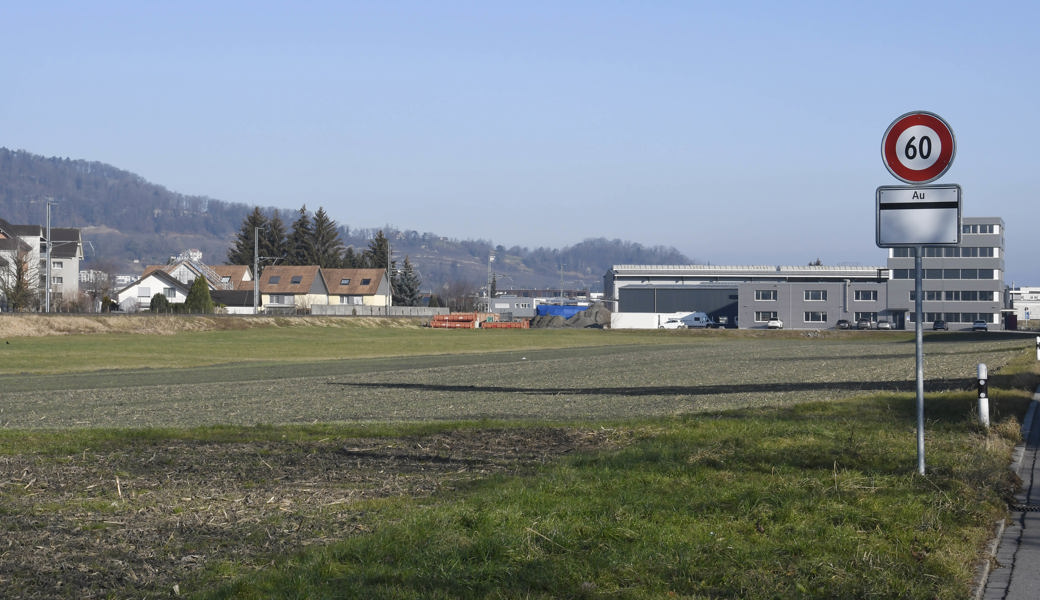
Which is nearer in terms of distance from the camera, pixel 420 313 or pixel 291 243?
pixel 420 313

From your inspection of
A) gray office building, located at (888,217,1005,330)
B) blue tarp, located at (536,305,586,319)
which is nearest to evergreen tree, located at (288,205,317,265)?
blue tarp, located at (536,305,586,319)

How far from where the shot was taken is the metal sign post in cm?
1134

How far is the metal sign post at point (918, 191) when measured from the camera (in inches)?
446

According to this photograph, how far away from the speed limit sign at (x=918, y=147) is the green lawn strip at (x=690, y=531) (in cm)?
315

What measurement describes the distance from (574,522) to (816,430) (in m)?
7.35

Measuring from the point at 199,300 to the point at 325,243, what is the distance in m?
64.1

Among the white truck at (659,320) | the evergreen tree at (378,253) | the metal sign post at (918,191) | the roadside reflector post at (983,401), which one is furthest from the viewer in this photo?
the evergreen tree at (378,253)

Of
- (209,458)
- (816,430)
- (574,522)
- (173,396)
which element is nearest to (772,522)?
(574,522)

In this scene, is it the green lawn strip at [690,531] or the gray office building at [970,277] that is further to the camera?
the gray office building at [970,277]

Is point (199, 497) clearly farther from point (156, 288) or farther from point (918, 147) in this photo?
point (156, 288)

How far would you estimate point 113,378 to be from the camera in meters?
41.5

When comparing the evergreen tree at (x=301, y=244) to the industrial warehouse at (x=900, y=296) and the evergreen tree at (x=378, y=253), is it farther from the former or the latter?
the industrial warehouse at (x=900, y=296)

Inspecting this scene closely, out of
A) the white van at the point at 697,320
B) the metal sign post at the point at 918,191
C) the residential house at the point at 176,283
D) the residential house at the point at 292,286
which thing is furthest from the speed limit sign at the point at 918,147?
the residential house at the point at 292,286

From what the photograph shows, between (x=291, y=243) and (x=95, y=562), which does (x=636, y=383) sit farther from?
(x=291, y=243)
